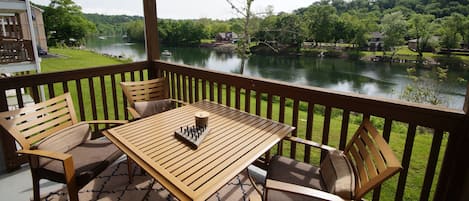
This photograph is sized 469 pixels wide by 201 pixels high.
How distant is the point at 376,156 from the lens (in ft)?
4.68

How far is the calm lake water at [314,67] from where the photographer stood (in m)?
6.73

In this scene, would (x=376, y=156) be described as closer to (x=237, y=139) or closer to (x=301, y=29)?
(x=237, y=139)

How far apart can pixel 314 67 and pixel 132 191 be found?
11.3 metres

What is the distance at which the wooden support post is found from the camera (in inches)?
141

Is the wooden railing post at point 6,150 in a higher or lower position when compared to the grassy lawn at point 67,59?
lower

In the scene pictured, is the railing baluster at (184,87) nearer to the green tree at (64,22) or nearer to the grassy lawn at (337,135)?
the grassy lawn at (337,135)

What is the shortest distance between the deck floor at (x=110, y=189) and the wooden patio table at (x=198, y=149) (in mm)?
641

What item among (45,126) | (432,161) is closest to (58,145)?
(45,126)

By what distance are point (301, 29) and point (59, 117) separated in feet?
24.5

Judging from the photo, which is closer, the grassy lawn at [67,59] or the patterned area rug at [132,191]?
the patterned area rug at [132,191]

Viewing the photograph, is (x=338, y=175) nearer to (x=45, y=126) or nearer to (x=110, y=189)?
(x=110, y=189)

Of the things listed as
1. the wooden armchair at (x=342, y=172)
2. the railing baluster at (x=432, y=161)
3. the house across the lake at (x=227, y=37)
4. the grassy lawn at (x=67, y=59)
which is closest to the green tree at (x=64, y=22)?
the grassy lawn at (x=67, y=59)

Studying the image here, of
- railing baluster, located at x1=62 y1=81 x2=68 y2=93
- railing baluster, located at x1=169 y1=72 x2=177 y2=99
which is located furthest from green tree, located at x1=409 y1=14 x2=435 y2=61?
railing baluster, located at x1=62 y1=81 x2=68 y2=93

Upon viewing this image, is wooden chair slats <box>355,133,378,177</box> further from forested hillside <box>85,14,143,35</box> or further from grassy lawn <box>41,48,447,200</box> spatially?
forested hillside <box>85,14,143,35</box>
